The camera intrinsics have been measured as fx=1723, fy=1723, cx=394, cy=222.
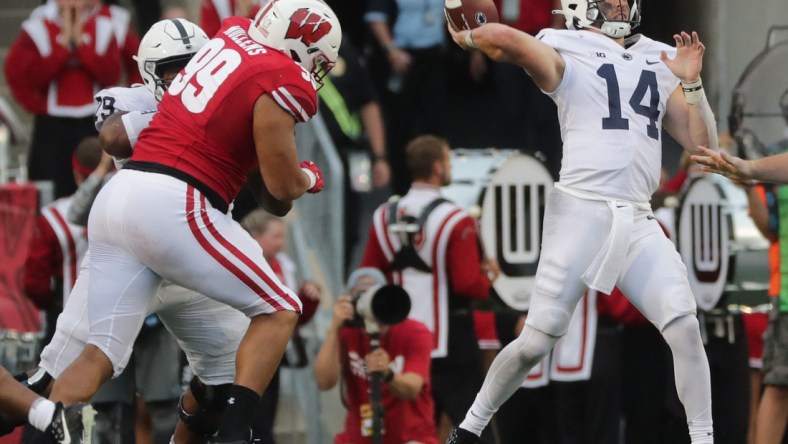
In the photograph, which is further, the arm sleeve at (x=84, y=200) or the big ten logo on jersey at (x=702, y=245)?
the big ten logo on jersey at (x=702, y=245)

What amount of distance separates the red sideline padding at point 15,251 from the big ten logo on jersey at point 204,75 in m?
3.08

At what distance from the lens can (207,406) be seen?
7.25m

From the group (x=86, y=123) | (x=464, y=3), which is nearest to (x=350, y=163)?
(x=86, y=123)

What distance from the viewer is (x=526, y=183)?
9961 mm

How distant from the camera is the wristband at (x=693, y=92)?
24.1ft

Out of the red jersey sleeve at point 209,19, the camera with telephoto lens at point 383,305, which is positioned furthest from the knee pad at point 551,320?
the red jersey sleeve at point 209,19

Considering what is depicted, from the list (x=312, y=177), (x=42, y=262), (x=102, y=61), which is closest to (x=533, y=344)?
(x=312, y=177)

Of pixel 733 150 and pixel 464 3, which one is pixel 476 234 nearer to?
pixel 733 150

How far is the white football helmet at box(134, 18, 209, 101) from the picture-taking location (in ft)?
23.6

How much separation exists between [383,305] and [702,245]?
2.52 metres

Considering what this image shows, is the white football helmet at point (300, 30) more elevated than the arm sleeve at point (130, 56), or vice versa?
the white football helmet at point (300, 30)

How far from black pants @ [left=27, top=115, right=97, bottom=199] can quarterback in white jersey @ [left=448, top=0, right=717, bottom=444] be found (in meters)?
4.01

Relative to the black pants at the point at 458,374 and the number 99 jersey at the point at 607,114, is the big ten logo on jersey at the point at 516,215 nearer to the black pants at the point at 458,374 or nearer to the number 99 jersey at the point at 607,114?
the black pants at the point at 458,374

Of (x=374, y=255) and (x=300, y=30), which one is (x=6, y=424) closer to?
(x=300, y=30)
